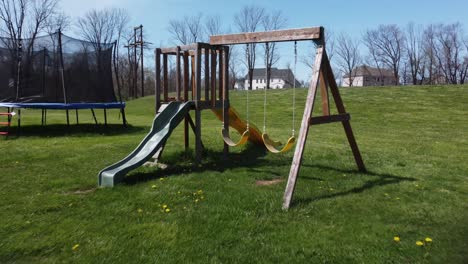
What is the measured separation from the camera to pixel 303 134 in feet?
16.3

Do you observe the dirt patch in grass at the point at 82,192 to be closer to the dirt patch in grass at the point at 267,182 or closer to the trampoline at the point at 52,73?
the dirt patch in grass at the point at 267,182

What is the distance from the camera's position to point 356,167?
6754mm

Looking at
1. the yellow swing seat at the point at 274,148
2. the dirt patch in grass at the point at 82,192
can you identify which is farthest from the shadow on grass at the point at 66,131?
the yellow swing seat at the point at 274,148

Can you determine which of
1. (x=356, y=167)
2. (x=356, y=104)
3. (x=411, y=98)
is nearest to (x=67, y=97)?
(x=356, y=167)

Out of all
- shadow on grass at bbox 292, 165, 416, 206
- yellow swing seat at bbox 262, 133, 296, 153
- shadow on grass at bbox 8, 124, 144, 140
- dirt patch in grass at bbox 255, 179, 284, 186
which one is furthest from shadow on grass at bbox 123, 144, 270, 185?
shadow on grass at bbox 8, 124, 144, 140

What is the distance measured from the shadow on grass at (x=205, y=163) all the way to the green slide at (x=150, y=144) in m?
0.24

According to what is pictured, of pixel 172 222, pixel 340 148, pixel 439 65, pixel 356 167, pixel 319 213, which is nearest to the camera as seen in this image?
pixel 172 222

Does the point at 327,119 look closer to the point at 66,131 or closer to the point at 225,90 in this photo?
the point at 225,90

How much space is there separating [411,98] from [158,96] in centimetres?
1987

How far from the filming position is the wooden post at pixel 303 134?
15.3ft

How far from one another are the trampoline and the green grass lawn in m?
4.11

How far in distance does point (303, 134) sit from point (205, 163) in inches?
104

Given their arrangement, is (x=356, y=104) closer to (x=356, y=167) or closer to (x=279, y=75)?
(x=356, y=167)

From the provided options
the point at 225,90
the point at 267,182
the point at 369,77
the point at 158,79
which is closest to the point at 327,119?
the point at 267,182
